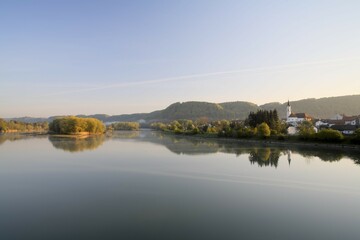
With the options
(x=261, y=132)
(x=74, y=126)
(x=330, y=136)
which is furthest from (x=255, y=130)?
(x=74, y=126)

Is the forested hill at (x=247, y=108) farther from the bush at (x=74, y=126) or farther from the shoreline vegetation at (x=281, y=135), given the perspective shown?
the bush at (x=74, y=126)

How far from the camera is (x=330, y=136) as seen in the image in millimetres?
28875

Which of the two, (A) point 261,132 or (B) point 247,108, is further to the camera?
(B) point 247,108

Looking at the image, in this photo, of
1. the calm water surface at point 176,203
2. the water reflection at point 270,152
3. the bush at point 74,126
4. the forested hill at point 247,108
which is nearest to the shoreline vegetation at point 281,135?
the water reflection at point 270,152

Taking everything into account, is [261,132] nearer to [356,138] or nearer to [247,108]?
[356,138]

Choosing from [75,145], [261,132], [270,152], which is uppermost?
[261,132]

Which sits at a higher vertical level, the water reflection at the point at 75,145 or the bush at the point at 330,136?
the bush at the point at 330,136

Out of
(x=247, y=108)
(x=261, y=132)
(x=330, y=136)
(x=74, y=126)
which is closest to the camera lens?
(x=330, y=136)

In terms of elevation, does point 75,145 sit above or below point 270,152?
above

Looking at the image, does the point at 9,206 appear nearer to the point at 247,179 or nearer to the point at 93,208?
the point at 93,208

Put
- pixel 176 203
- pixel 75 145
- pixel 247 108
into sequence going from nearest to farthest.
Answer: pixel 176 203, pixel 75 145, pixel 247 108

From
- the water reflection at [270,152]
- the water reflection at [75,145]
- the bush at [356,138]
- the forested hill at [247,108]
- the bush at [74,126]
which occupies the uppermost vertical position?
the forested hill at [247,108]

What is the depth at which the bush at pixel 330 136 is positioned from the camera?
28.3 meters

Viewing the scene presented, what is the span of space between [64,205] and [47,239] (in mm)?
2615
